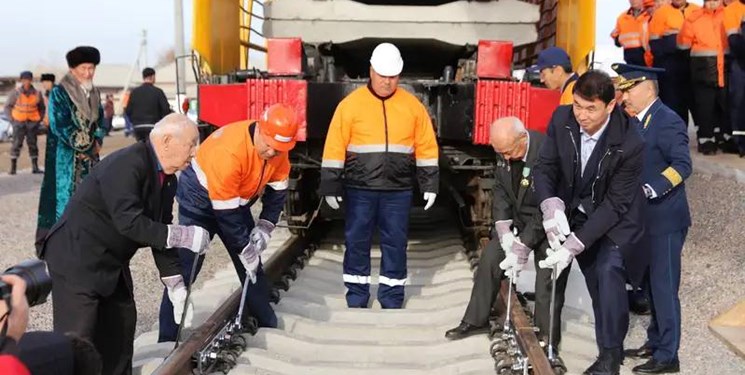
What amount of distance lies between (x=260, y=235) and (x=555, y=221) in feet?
5.75

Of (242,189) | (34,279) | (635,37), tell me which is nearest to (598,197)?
(242,189)

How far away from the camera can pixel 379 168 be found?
5.48 metres

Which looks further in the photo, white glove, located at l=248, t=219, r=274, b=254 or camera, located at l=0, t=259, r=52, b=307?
white glove, located at l=248, t=219, r=274, b=254

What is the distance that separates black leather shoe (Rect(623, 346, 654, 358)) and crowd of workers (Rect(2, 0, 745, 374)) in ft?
0.29

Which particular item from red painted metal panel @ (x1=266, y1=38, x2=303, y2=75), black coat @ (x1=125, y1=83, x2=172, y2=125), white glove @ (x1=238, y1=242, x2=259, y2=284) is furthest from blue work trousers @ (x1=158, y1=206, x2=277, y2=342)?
black coat @ (x1=125, y1=83, x2=172, y2=125)

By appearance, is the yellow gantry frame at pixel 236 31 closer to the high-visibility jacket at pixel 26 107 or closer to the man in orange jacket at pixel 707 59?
the man in orange jacket at pixel 707 59

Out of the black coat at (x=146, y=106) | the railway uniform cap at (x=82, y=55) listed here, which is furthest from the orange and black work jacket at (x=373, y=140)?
the black coat at (x=146, y=106)

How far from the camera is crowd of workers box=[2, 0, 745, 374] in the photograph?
3715 millimetres

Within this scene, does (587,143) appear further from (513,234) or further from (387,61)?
(387,61)

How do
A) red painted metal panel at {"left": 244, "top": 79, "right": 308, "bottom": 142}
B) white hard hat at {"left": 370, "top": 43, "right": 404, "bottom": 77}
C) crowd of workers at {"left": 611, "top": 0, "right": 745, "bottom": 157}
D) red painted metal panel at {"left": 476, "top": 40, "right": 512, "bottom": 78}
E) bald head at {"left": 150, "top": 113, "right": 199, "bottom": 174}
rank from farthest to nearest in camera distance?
crowd of workers at {"left": 611, "top": 0, "right": 745, "bottom": 157}, red painted metal panel at {"left": 476, "top": 40, "right": 512, "bottom": 78}, red painted metal panel at {"left": 244, "top": 79, "right": 308, "bottom": 142}, white hard hat at {"left": 370, "top": 43, "right": 404, "bottom": 77}, bald head at {"left": 150, "top": 113, "right": 199, "bottom": 174}

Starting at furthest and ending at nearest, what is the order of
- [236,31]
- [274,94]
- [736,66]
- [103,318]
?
[736,66] → [236,31] → [274,94] → [103,318]

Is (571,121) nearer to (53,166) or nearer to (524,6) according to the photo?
(524,6)

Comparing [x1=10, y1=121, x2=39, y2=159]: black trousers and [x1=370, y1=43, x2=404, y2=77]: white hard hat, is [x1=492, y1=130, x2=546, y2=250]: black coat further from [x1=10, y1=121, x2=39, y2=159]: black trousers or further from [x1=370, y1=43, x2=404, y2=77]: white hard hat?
[x1=10, y1=121, x2=39, y2=159]: black trousers

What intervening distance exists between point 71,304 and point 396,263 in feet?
7.83
